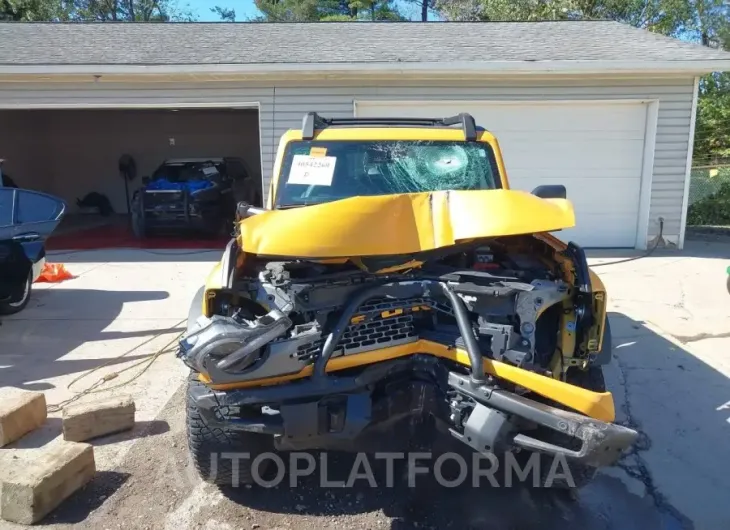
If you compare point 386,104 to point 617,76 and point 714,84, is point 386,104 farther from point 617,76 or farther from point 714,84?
point 714,84

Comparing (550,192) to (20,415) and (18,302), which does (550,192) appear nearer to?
(20,415)

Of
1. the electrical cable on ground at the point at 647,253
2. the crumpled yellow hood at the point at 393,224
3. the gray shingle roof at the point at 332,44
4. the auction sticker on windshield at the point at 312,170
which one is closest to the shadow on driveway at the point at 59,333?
the auction sticker on windshield at the point at 312,170

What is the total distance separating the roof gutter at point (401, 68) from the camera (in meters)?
9.75

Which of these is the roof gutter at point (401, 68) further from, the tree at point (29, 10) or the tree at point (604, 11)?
the tree at point (29, 10)

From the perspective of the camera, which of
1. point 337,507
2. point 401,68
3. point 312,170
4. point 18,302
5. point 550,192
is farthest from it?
point 401,68

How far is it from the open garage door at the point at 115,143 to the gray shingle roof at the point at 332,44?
12.6 feet

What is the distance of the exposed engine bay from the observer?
2717mm

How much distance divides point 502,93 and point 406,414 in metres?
8.42

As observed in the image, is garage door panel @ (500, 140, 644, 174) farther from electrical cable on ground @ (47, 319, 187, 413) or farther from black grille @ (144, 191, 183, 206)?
electrical cable on ground @ (47, 319, 187, 413)

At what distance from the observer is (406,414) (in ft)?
9.92

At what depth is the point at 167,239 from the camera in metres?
12.4

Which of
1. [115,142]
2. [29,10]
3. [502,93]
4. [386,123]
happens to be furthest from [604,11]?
[29,10]

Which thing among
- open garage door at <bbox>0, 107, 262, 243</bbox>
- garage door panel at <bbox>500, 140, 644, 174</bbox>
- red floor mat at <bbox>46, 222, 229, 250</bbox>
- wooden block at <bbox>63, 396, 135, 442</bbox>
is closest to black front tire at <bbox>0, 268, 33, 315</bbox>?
wooden block at <bbox>63, 396, 135, 442</bbox>

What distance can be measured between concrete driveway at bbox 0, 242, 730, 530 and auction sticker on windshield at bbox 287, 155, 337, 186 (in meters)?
1.87
